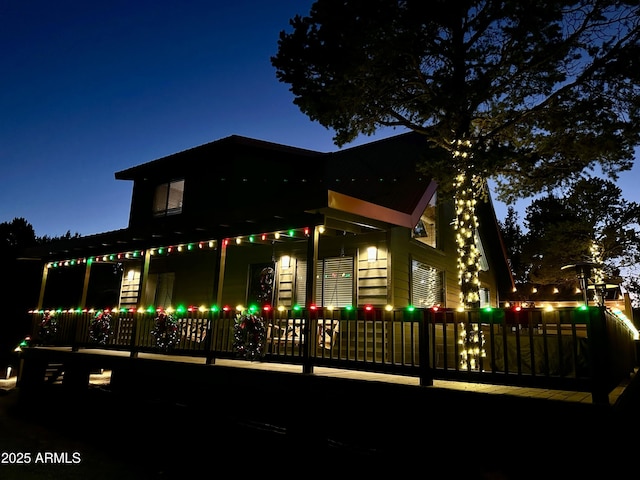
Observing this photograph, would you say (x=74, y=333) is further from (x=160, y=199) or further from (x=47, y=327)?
(x=160, y=199)

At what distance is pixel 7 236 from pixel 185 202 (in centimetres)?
1999

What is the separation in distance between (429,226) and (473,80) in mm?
4501

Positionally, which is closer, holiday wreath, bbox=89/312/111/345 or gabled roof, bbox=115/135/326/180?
holiday wreath, bbox=89/312/111/345

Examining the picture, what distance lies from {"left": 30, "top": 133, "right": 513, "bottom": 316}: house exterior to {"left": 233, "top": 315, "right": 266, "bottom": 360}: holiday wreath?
1.09m

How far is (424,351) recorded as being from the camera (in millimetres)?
5625

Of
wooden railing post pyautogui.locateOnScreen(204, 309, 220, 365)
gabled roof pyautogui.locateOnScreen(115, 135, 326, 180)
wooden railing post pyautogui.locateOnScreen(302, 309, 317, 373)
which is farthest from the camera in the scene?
gabled roof pyautogui.locateOnScreen(115, 135, 326, 180)

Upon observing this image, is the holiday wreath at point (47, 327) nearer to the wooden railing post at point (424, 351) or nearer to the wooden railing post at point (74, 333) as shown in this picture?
the wooden railing post at point (74, 333)

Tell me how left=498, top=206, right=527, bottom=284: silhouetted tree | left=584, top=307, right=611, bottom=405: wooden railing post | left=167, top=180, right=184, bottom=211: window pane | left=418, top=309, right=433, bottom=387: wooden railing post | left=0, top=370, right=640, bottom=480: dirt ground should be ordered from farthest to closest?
left=498, top=206, right=527, bottom=284: silhouetted tree → left=167, top=180, right=184, bottom=211: window pane → left=418, top=309, right=433, bottom=387: wooden railing post → left=0, top=370, right=640, bottom=480: dirt ground → left=584, top=307, right=611, bottom=405: wooden railing post

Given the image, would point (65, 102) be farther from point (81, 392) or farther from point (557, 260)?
point (557, 260)

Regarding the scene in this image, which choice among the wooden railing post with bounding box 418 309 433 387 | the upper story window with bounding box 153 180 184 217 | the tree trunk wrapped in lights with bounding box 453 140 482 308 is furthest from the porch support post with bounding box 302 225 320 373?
the upper story window with bounding box 153 180 184 217

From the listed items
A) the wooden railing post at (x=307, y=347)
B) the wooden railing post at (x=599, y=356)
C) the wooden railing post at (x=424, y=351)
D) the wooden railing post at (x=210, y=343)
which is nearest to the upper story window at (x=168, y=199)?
the wooden railing post at (x=210, y=343)

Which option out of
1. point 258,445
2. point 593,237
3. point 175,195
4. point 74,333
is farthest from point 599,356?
point 593,237

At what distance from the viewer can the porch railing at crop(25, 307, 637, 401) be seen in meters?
4.61

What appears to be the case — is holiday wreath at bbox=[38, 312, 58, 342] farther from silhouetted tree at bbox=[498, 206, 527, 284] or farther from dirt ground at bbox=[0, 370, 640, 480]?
silhouetted tree at bbox=[498, 206, 527, 284]
